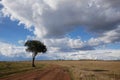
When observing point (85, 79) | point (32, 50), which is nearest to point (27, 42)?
point (32, 50)

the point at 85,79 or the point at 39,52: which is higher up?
the point at 39,52

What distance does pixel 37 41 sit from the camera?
8838 centimetres

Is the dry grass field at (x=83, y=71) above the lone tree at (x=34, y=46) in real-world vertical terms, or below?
below

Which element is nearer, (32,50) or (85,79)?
(85,79)

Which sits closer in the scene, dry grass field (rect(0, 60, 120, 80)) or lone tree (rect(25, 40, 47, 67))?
dry grass field (rect(0, 60, 120, 80))

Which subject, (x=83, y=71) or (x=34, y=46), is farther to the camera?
(x=34, y=46)

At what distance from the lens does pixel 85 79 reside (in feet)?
90.1

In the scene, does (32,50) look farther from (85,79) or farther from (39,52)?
(85,79)

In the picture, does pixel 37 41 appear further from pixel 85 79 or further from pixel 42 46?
pixel 85 79

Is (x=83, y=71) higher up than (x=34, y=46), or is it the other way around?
(x=34, y=46)

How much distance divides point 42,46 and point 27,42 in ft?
19.5

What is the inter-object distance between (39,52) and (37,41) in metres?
4.68

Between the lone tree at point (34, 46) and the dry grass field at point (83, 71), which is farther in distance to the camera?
the lone tree at point (34, 46)

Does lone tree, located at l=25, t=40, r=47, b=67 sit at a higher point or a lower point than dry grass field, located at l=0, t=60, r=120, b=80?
higher
